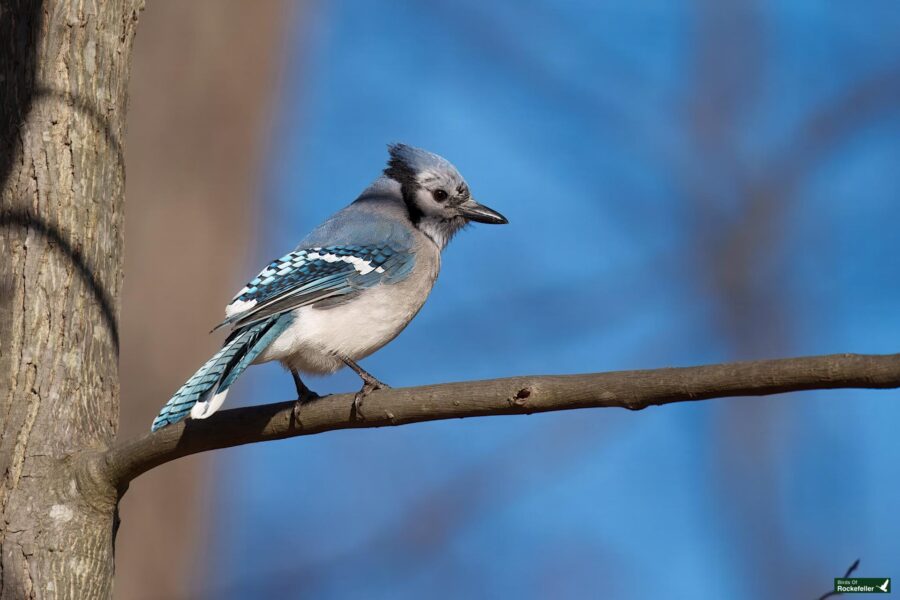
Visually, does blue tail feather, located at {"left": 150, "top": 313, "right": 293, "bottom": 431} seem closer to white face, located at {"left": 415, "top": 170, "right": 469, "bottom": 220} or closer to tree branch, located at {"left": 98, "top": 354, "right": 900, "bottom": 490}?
tree branch, located at {"left": 98, "top": 354, "right": 900, "bottom": 490}

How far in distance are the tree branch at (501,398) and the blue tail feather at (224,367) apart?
89 mm

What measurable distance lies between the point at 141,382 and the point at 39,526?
2.08m

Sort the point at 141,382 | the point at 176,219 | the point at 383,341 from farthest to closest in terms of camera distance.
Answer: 1. the point at 176,219
2. the point at 141,382
3. the point at 383,341

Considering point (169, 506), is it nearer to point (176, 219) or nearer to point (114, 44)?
point (176, 219)

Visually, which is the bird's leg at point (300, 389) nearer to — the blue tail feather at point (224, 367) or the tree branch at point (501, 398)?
the blue tail feather at point (224, 367)

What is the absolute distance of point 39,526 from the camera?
8.24 feet

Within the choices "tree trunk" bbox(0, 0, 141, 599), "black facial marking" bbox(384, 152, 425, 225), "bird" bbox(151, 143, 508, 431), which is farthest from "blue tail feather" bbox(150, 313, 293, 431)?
"black facial marking" bbox(384, 152, 425, 225)

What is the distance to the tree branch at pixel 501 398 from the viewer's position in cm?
205

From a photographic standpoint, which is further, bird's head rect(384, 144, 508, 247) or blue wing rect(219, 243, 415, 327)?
bird's head rect(384, 144, 508, 247)

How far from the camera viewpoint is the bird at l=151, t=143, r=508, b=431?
10.5 ft

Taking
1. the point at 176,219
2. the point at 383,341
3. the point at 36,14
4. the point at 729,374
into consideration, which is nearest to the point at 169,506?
the point at 176,219

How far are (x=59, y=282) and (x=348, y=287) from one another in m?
1.09

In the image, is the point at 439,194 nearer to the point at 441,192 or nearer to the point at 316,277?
the point at 441,192

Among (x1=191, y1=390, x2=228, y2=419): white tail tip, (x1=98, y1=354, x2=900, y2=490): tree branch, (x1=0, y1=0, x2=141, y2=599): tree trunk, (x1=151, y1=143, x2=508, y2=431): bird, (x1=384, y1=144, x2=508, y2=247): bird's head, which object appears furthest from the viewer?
(x1=384, y1=144, x2=508, y2=247): bird's head
